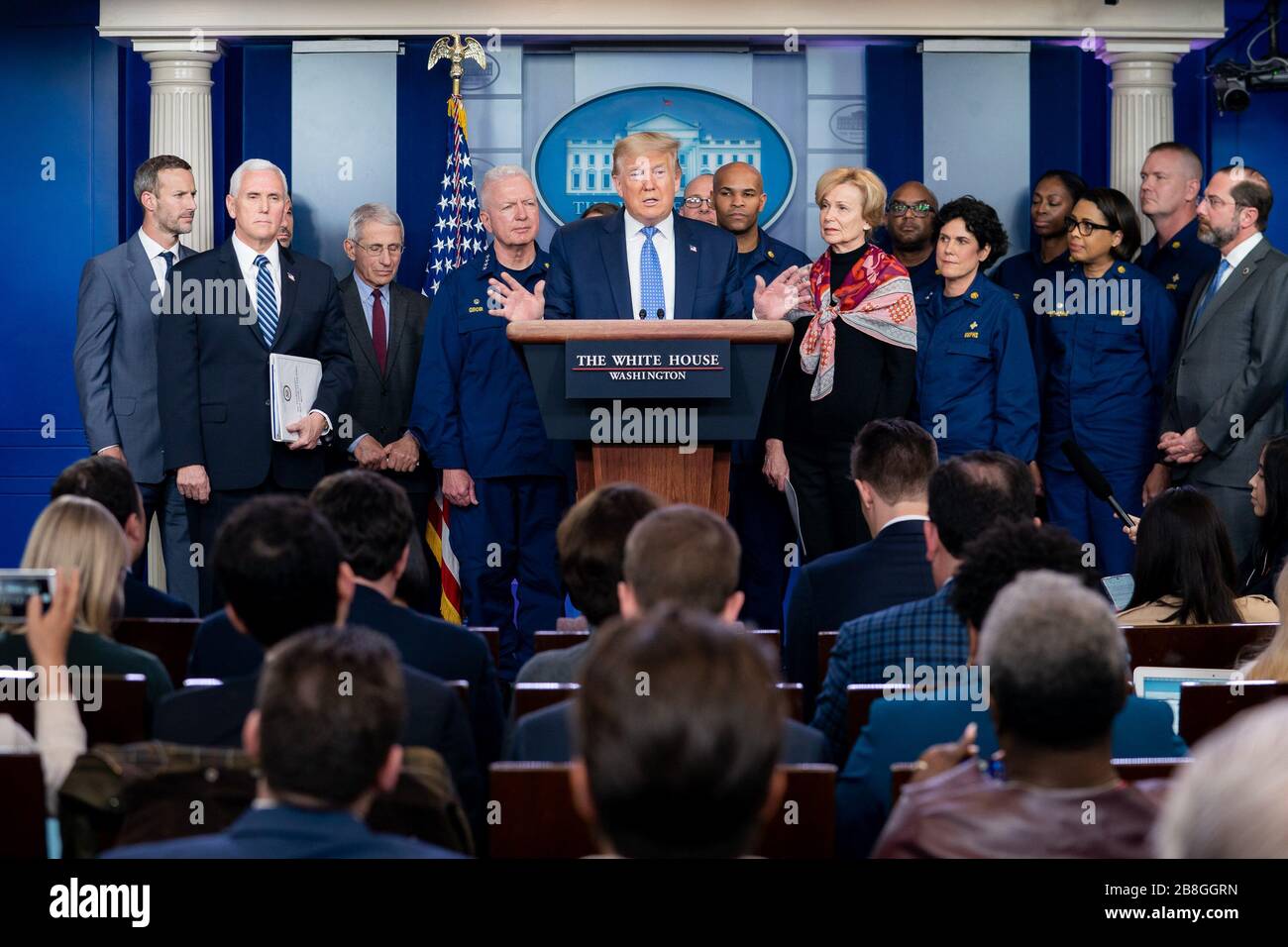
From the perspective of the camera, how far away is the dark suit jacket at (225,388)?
17.9 feet

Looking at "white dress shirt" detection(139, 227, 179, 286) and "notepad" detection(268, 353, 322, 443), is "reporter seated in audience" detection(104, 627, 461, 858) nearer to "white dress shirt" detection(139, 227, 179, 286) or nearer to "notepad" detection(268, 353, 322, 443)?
"notepad" detection(268, 353, 322, 443)

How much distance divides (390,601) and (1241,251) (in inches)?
163

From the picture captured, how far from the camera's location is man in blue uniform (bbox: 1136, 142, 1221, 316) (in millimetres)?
6426

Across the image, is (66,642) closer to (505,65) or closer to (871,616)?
(871,616)

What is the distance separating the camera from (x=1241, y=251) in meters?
5.95

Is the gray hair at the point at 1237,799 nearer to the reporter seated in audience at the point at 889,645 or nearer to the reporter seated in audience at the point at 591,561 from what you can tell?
the reporter seated in audience at the point at 889,645

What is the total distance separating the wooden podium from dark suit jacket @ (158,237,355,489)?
4.90 ft

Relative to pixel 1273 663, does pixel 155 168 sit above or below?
above

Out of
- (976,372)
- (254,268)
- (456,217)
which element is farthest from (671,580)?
(456,217)

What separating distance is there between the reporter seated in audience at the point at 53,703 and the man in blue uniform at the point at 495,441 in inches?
107

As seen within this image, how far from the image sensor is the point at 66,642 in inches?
107

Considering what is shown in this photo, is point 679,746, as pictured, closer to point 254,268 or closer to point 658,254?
point 658,254

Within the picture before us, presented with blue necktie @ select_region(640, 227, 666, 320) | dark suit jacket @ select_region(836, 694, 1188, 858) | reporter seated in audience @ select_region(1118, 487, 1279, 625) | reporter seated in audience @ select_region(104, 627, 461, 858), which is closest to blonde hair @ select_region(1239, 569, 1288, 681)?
dark suit jacket @ select_region(836, 694, 1188, 858)

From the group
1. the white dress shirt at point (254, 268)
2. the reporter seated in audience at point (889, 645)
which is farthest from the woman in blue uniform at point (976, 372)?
the reporter seated in audience at point (889, 645)
